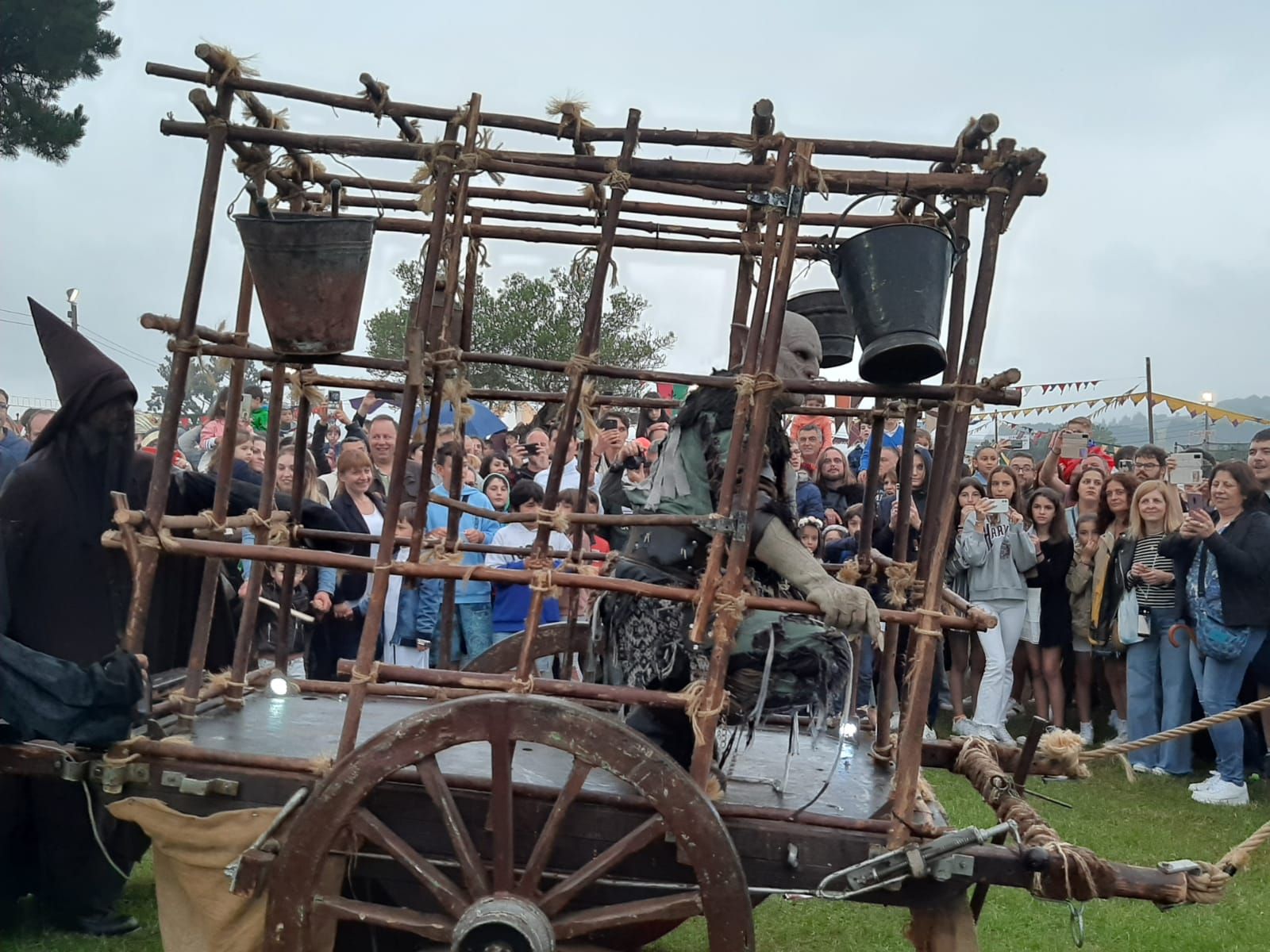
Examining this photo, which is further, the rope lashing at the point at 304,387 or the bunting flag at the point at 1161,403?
the bunting flag at the point at 1161,403

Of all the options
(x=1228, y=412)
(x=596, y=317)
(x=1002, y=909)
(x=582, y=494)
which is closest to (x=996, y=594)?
(x=1002, y=909)

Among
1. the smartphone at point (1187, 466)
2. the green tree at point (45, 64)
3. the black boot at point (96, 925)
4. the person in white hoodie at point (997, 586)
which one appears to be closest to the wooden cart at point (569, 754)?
the black boot at point (96, 925)

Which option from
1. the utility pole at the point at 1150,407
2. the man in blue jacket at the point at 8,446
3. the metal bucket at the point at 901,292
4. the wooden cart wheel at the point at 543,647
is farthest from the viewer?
the utility pole at the point at 1150,407

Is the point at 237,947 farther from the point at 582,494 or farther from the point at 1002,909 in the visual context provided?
the point at 1002,909

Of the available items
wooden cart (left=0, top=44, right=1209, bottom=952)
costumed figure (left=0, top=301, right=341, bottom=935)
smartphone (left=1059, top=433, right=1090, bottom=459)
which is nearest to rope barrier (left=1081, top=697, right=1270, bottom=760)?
wooden cart (left=0, top=44, right=1209, bottom=952)

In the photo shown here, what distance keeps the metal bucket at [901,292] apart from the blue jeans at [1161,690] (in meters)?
5.12

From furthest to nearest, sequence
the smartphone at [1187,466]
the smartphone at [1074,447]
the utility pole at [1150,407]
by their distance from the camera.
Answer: the utility pole at [1150,407], the smartphone at [1187,466], the smartphone at [1074,447]

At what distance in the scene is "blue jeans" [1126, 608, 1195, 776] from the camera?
7266 millimetres

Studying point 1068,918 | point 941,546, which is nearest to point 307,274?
point 941,546

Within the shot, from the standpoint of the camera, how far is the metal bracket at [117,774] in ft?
10.7

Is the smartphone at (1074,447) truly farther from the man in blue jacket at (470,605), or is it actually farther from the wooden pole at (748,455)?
the wooden pole at (748,455)

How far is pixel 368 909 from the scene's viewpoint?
305 centimetres

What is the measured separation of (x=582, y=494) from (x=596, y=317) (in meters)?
1.19

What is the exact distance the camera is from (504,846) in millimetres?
3000
